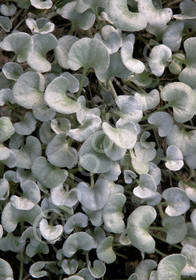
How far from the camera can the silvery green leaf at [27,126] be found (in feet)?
2.98

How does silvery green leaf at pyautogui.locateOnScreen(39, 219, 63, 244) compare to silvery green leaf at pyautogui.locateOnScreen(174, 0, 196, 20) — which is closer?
silvery green leaf at pyautogui.locateOnScreen(39, 219, 63, 244)

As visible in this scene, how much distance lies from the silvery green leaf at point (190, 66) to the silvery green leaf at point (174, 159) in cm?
20

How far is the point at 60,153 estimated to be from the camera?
0.87m

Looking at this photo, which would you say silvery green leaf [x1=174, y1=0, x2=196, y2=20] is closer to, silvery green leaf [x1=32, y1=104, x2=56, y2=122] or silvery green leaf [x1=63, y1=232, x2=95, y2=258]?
silvery green leaf [x1=32, y1=104, x2=56, y2=122]

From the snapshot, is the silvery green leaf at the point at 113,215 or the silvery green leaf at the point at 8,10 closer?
the silvery green leaf at the point at 113,215

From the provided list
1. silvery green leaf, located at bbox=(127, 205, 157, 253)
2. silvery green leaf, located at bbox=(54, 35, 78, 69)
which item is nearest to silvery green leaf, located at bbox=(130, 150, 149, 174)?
silvery green leaf, located at bbox=(127, 205, 157, 253)

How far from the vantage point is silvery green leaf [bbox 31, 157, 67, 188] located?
879 millimetres

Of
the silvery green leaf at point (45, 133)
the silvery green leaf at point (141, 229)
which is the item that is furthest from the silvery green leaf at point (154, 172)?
the silvery green leaf at point (45, 133)

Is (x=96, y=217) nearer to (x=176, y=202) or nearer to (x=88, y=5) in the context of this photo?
(x=176, y=202)

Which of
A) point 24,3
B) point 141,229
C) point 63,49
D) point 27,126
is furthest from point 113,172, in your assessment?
point 24,3

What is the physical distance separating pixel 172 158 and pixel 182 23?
16.7 inches

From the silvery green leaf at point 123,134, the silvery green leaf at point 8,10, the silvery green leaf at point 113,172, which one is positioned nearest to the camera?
the silvery green leaf at point 123,134

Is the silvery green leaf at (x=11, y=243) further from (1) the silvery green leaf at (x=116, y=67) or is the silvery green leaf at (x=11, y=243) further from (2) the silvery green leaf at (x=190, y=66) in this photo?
(2) the silvery green leaf at (x=190, y=66)

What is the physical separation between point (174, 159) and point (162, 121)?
0.12 metres
